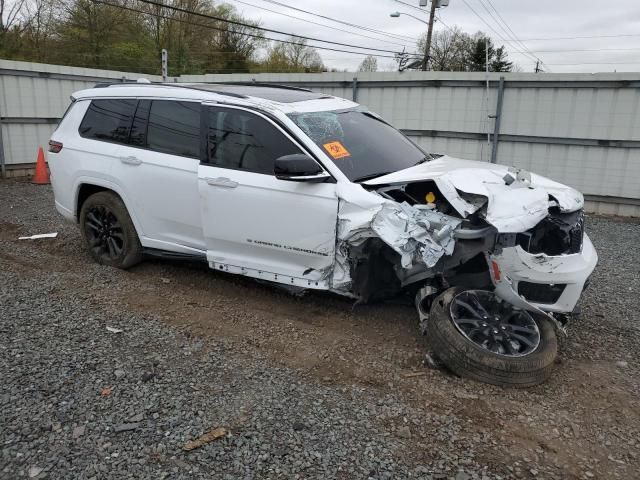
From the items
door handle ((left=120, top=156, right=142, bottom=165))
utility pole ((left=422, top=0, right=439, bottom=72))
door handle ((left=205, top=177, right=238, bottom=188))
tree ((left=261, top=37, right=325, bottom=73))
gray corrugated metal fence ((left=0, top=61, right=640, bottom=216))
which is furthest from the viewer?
tree ((left=261, top=37, right=325, bottom=73))

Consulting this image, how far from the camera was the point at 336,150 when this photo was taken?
13.8ft

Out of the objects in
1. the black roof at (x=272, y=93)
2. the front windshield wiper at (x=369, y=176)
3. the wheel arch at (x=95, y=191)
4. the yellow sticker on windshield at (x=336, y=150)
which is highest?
the black roof at (x=272, y=93)

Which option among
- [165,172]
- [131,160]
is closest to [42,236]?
[131,160]

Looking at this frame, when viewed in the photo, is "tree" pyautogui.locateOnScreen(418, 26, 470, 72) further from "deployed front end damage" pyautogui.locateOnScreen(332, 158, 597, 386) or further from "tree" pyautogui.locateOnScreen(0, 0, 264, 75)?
"deployed front end damage" pyautogui.locateOnScreen(332, 158, 597, 386)

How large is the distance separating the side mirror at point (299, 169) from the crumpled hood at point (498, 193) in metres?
0.38

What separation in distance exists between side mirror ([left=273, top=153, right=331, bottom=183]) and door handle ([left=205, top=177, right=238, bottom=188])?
523 mm

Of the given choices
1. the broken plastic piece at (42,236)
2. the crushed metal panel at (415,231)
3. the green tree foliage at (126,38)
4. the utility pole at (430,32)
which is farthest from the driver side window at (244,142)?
the utility pole at (430,32)

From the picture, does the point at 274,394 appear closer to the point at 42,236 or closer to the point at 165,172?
the point at 165,172

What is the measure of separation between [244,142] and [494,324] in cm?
248

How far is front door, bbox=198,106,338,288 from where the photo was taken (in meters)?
4.01

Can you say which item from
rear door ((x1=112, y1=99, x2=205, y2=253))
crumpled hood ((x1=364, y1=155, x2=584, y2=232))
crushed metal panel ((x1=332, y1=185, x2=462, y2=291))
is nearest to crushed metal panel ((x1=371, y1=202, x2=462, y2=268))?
crushed metal panel ((x1=332, y1=185, x2=462, y2=291))

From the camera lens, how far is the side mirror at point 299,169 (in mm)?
3895

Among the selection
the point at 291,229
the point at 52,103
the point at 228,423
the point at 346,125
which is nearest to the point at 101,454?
the point at 228,423

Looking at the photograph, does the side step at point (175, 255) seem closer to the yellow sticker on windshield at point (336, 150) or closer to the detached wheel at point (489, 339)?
the yellow sticker on windshield at point (336, 150)
